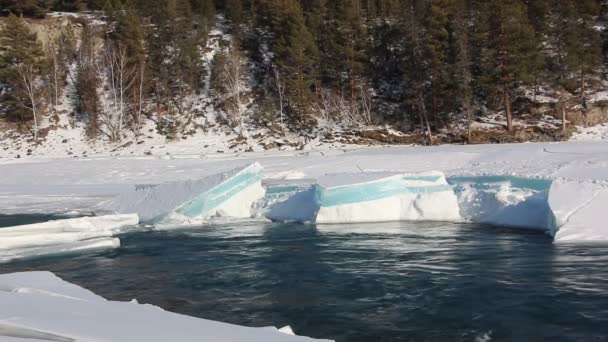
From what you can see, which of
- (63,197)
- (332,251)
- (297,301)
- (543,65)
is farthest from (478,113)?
(297,301)

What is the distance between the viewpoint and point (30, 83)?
38125mm

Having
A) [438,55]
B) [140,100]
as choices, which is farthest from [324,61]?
[140,100]

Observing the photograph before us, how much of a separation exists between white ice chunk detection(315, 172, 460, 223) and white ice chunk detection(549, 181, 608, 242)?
2928 millimetres

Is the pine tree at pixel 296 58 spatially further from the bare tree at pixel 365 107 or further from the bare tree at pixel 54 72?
the bare tree at pixel 54 72

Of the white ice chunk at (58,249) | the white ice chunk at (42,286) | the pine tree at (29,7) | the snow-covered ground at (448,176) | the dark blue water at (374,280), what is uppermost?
the pine tree at (29,7)

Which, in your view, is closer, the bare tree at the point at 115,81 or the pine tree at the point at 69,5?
the bare tree at the point at 115,81

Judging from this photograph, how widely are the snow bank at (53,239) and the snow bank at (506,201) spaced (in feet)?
24.6

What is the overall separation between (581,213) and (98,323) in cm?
856

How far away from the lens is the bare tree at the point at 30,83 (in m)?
37.4

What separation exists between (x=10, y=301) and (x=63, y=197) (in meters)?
14.5

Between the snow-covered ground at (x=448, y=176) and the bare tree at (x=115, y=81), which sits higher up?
the bare tree at (x=115, y=81)

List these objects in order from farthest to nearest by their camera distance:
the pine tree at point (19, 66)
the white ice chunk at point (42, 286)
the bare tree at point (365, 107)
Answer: the pine tree at point (19, 66)
the bare tree at point (365, 107)
the white ice chunk at point (42, 286)

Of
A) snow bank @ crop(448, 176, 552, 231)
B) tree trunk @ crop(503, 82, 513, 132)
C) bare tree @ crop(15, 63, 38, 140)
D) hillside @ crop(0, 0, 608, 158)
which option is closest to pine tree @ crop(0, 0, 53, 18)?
hillside @ crop(0, 0, 608, 158)

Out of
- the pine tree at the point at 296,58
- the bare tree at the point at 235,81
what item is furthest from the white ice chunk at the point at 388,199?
the bare tree at the point at 235,81
